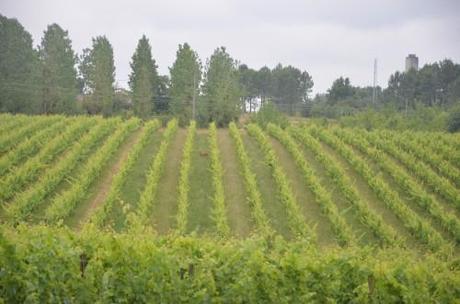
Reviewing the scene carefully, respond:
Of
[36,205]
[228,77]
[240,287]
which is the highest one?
[228,77]

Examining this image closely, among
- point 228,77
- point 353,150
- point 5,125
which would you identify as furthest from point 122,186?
point 228,77

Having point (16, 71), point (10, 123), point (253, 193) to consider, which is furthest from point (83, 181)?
point (16, 71)

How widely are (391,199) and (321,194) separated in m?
2.85

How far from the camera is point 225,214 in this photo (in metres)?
19.4

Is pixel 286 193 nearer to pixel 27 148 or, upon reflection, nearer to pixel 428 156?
pixel 428 156

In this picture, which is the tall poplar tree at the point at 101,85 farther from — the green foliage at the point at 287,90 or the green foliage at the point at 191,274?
the green foliage at the point at 191,274

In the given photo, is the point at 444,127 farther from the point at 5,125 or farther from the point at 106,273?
the point at 106,273

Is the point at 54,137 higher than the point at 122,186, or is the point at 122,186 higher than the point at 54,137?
the point at 54,137

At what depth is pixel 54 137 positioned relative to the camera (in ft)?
89.0

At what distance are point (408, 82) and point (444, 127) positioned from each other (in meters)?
29.4

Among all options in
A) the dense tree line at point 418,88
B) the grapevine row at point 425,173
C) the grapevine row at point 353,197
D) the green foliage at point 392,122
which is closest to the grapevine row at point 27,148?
the grapevine row at point 353,197

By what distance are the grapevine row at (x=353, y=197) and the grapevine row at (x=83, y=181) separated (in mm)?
10215

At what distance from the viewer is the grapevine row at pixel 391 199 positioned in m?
17.5

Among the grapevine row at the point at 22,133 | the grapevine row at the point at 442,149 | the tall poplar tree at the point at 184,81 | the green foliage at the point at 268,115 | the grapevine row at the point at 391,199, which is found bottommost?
the grapevine row at the point at 391,199
